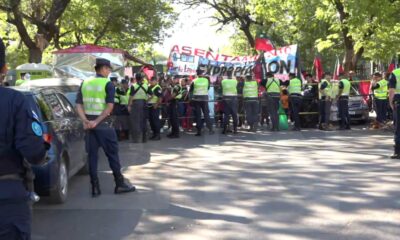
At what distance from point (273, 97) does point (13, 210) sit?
515 inches

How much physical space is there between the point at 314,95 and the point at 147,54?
34168mm

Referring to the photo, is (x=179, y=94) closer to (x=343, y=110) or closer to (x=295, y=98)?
(x=295, y=98)

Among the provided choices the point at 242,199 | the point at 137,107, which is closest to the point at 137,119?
the point at 137,107

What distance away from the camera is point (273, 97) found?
1545 cm

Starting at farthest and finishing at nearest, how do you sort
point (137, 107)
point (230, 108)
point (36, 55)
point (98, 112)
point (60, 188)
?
point (36, 55) < point (230, 108) < point (137, 107) < point (98, 112) < point (60, 188)

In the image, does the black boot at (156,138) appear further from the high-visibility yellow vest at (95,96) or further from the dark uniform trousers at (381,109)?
the high-visibility yellow vest at (95,96)

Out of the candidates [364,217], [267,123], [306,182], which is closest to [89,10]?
[267,123]

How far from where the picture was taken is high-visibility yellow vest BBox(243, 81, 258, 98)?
50.4 feet

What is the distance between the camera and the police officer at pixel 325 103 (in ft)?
50.4

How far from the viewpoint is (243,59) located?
19.0m

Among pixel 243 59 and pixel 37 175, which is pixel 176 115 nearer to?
pixel 243 59

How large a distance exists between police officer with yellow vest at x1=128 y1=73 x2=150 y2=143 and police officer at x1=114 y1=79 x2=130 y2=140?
0.79 meters

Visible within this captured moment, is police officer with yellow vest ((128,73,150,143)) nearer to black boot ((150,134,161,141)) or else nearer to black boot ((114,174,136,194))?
black boot ((150,134,161,141))

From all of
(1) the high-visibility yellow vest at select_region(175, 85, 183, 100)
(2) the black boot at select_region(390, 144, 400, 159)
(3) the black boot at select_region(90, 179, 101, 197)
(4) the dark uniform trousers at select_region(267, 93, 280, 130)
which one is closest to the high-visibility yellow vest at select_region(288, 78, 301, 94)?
(4) the dark uniform trousers at select_region(267, 93, 280, 130)
